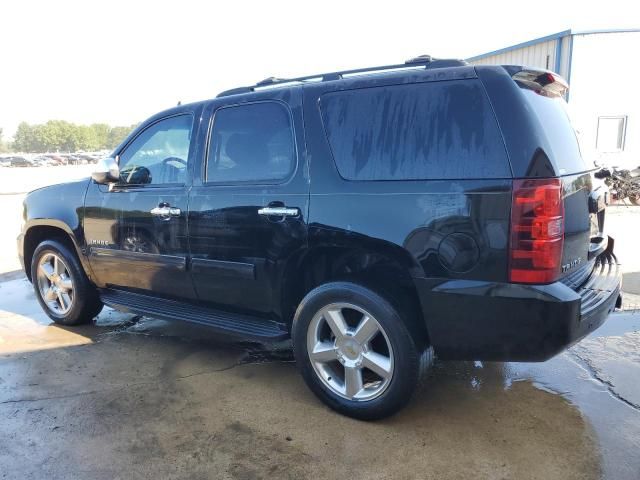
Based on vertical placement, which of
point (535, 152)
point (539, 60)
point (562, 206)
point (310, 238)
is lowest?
point (310, 238)

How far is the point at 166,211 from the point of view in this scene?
3.71 metres

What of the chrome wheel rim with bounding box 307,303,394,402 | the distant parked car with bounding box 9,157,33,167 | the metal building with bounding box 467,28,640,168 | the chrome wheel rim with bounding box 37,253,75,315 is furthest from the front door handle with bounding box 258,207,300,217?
the distant parked car with bounding box 9,157,33,167

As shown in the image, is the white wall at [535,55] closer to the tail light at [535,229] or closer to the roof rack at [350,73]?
the roof rack at [350,73]

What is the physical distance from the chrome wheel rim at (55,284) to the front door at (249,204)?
5.65 ft

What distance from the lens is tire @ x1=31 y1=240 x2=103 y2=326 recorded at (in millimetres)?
4582

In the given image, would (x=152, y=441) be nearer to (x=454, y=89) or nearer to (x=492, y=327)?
(x=492, y=327)

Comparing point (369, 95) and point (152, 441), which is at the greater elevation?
point (369, 95)

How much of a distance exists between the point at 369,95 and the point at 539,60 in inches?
432

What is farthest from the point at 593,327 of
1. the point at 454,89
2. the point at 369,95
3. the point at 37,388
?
the point at 37,388

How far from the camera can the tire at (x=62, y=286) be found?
15.0ft

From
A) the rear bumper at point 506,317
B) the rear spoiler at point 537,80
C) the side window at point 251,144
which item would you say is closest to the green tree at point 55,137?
the side window at point 251,144

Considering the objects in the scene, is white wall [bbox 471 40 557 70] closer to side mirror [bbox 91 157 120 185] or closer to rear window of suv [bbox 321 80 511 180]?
rear window of suv [bbox 321 80 511 180]

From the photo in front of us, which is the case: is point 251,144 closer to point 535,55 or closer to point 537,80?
point 537,80

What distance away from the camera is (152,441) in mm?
2893
